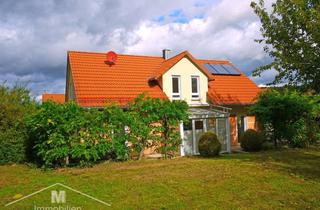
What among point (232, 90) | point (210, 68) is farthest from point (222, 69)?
point (232, 90)

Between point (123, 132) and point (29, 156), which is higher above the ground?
point (123, 132)

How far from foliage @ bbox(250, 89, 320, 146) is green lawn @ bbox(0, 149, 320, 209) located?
531cm

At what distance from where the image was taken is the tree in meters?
13.2

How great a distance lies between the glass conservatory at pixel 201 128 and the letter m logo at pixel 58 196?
1010 cm

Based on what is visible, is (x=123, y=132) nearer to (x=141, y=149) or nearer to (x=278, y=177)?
(x=141, y=149)

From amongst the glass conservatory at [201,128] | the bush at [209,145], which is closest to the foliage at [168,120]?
the bush at [209,145]

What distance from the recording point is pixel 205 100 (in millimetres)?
22844

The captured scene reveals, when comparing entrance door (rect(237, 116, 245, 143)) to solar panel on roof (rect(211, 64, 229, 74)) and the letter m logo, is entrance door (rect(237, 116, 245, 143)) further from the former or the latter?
the letter m logo

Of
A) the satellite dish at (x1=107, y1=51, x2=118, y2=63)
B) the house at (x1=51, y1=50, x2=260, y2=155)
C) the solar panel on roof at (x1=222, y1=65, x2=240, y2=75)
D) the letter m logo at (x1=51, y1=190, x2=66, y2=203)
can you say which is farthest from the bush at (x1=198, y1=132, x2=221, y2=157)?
the solar panel on roof at (x1=222, y1=65, x2=240, y2=75)

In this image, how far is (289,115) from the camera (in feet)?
63.4

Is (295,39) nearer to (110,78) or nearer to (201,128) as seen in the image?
(201,128)

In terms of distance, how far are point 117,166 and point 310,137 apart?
13.3 m

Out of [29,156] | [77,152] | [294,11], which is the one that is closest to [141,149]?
[77,152]

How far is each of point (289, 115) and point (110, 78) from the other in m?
12.5
